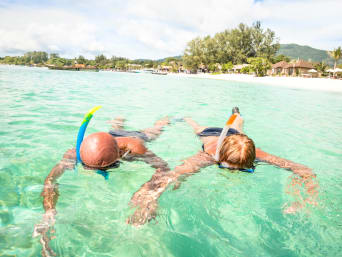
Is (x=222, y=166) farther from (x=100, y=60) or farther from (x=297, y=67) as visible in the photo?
(x=100, y=60)

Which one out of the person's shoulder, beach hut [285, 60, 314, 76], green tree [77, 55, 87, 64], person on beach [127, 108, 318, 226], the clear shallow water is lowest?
the clear shallow water

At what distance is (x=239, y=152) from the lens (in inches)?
112

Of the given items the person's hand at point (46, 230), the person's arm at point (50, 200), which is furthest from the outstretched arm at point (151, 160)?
the person's hand at point (46, 230)

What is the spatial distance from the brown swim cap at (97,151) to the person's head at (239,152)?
1.54m

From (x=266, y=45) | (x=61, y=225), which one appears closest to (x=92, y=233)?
(x=61, y=225)

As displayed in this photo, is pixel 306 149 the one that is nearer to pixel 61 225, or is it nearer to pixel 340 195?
pixel 340 195

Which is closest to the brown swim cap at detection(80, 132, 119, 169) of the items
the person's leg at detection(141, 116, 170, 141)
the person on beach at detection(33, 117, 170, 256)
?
the person on beach at detection(33, 117, 170, 256)

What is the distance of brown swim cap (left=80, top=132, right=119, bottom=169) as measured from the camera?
255 centimetres

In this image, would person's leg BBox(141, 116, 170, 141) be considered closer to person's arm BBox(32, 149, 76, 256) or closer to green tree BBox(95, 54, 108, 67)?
person's arm BBox(32, 149, 76, 256)

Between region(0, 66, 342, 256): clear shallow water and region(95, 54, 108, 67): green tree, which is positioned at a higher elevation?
region(95, 54, 108, 67): green tree

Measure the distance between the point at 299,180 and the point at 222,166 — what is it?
3.69 ft

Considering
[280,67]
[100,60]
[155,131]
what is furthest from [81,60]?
[155,131]

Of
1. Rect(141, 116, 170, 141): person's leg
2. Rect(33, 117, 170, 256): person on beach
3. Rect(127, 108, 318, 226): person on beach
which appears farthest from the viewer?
Rect(141, 116, 170, 141): person's leg

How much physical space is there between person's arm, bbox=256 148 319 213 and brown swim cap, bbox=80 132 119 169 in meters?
2.14
